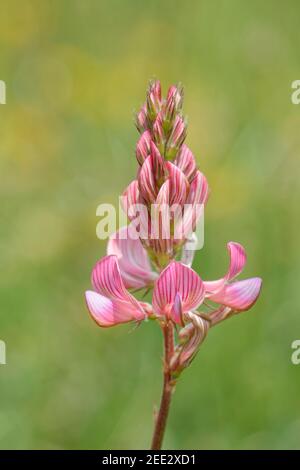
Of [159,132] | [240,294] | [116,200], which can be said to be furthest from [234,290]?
[116,200]

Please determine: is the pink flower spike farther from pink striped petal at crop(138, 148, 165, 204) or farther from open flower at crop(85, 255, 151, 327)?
pink striped petal at crop(138, 148, 165, 204)

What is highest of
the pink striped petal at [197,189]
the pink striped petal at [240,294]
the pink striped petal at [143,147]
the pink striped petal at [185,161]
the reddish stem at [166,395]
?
the pink striped petal at [143,147]

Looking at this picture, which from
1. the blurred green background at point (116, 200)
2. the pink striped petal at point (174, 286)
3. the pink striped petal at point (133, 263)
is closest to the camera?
the pink striped petal at point (174, 286)

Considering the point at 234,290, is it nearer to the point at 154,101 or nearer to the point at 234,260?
the point at 234,260

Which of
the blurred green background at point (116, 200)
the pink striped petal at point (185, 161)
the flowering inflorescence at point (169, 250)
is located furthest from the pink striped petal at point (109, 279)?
the blurred green background at point (116, 200)

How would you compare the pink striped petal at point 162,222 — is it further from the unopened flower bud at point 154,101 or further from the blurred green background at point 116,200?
the blurred green background at point 116,200

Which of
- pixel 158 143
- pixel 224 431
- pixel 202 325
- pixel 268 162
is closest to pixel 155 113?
pixel 158 143

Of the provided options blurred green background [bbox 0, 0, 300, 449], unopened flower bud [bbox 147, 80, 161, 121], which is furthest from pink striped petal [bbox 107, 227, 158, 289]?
blurred green background [bbox 0, 0, 300, 449]
